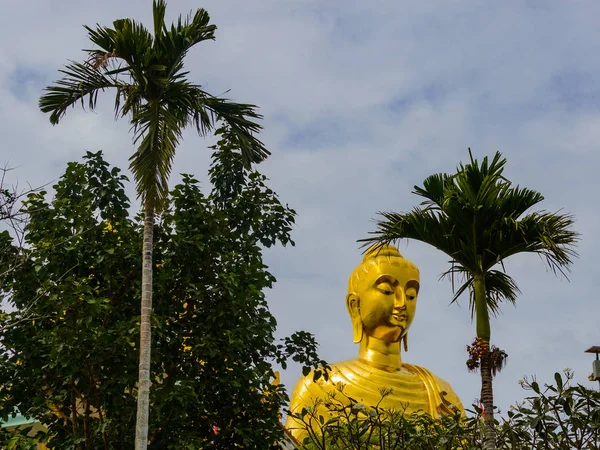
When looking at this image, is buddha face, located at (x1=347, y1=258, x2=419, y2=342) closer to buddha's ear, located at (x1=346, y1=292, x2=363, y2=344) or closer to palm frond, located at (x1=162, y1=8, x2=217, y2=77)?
buddha's ear, located at (x1=346, y1=292, x2=363, y2=344)

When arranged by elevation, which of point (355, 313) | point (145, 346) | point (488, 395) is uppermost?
point (355, 313)

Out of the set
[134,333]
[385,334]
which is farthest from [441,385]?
[134,333]

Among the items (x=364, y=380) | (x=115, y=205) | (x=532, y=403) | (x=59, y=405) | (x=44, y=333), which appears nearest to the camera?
(x=532, y=403)

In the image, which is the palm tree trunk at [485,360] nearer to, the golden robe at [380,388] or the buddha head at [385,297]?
the golden robe at [380,388]

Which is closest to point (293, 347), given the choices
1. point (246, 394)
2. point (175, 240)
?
point (246, 394)

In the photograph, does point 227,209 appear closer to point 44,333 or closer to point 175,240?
point 175,240

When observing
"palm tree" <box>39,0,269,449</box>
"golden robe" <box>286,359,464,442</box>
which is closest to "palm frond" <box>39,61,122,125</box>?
"palm tree" <box>39,0,269,449</box>

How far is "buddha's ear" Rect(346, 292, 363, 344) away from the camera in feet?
77.9

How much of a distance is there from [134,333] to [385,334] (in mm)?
10543

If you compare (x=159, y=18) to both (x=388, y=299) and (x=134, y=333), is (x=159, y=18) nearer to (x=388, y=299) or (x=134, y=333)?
(x=134, y=333)

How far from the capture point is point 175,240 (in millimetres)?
14953

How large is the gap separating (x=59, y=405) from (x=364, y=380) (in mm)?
9406

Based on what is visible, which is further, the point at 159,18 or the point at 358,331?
the point at 358,331

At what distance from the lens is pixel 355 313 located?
23797 millimetres
